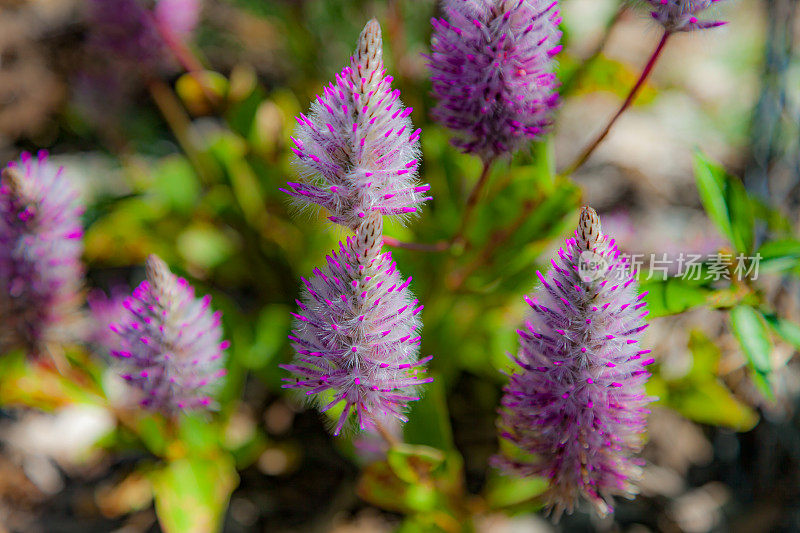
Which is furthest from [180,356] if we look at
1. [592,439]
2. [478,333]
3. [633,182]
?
[633,182]

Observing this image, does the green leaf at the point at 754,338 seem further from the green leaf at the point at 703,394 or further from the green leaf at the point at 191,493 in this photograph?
the green leaf at the point at 191,493

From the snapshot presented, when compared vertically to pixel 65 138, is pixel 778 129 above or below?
above

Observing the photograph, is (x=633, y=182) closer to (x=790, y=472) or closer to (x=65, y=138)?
(x=790, y=472)

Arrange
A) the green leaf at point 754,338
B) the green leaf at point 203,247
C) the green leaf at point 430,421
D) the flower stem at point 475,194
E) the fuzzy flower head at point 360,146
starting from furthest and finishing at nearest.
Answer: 1. the green leaf at point 203,247
2. the green leaf at point 430,421
3. the flower stem at point 475,194
4. the green leaf at point 754,338
5. the fuzzy flower head at point 360,146

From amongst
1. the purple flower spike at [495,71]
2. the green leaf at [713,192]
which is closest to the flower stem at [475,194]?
the purple flower spike at [495,71]

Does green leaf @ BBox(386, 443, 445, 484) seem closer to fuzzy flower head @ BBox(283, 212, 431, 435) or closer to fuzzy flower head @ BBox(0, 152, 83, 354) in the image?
fuzzy flower head @ BBox(283, 212, 431, 435)

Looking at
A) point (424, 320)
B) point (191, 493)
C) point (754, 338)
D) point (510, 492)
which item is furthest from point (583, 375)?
point (191, 493)

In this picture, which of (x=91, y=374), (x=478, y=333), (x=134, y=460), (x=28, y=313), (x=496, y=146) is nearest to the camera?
(x=496, y=146)
